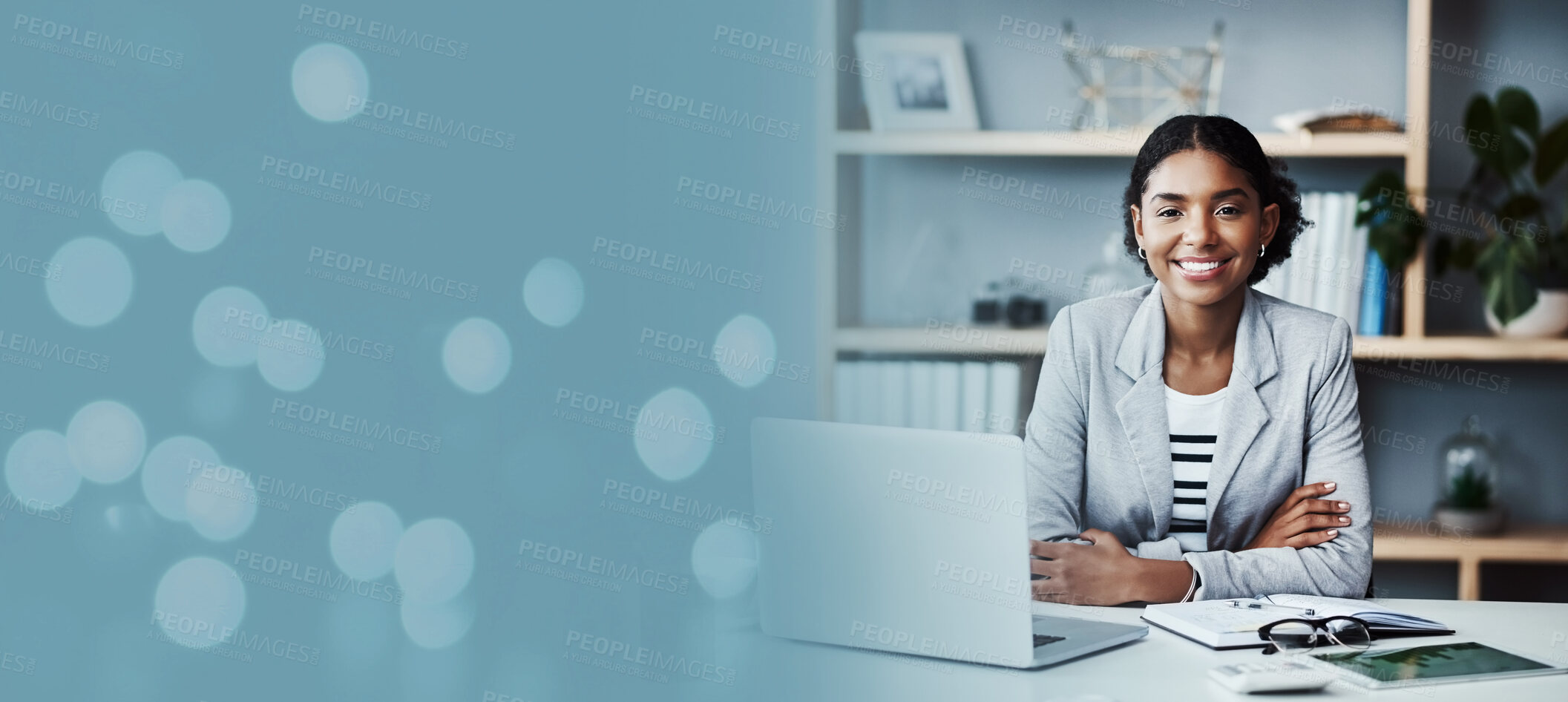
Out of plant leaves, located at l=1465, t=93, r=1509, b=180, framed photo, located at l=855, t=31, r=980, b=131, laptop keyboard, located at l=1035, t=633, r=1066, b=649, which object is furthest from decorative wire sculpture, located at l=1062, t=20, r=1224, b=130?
laptop keyboard, located at l=1035, t=633, r=1066, b=649

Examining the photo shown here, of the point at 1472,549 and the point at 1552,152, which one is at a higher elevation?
the point at 1552,152

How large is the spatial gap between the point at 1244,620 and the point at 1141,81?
1625 millimetres

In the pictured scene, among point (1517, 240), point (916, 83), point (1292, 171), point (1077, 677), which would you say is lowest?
point (1077, 677)

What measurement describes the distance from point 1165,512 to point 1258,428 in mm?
178

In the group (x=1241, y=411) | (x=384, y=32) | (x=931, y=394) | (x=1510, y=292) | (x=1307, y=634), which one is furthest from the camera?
(x=931, y=394)

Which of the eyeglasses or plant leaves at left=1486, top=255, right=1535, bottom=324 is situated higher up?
plant leaves at left=1486, top=255, right=1535, bottom=324

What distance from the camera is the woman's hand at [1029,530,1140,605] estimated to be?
1.43m

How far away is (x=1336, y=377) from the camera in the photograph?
5.62ft

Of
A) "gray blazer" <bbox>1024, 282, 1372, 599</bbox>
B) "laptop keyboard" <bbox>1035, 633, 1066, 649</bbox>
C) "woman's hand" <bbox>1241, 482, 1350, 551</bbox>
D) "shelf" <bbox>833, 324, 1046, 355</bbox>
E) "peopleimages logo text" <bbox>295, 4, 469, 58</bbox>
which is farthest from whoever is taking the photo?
"shelf" <bbox>833, 324, 1046, 355</bbox>

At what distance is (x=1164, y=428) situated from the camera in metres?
1.73

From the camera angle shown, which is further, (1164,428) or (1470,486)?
(1470,486)

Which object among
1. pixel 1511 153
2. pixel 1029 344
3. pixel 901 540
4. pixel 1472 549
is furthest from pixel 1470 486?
pixel 901 540

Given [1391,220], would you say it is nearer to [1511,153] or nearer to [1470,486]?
[1511,153]

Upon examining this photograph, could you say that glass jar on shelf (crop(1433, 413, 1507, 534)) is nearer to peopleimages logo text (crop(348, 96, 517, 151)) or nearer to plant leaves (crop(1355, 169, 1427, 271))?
plant leaves (crop(1355, 169, 1427, 271))
